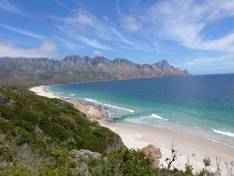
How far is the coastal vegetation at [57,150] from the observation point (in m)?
8.92

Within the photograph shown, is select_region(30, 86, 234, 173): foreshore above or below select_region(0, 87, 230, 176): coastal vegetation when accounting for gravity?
below

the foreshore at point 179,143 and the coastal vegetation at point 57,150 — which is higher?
the coastal vegetation at point 57,150

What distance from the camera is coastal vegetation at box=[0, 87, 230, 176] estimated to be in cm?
892

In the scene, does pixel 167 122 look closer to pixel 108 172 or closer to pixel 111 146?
pixel 111 146

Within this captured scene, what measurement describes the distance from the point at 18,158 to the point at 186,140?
32505 millimetres

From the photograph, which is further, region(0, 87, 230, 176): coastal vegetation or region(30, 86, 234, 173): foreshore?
region(30, 86, 234, 173): foreshore

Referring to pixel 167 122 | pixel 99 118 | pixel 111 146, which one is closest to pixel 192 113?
pixel 167 122

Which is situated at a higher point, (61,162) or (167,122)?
(61,162)

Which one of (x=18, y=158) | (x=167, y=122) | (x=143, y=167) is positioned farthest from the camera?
(x=167, y=122)

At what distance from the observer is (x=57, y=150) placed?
12.6m

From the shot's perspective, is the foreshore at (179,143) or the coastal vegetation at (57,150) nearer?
the coastal vegetation at (57,150)

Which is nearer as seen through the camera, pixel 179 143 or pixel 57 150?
pixel 57 150

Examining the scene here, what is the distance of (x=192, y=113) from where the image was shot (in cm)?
6097

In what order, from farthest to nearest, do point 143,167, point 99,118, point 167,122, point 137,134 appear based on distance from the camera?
point 99,118, point 167,122, point 137,134, point 143,167
